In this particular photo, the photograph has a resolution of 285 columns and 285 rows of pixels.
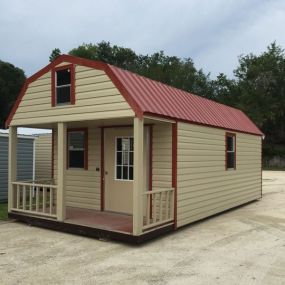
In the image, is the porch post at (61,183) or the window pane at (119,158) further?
the window pane at (119,158)

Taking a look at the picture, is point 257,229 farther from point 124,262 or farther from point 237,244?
point 124,262

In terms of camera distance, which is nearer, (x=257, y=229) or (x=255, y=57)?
(x=257, y=229)

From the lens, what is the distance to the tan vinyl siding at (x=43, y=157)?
17.8 m

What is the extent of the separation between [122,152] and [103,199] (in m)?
1.31

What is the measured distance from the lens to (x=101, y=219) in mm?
9094

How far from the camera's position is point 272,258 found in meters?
6.68

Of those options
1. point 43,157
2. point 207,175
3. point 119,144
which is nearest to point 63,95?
point 119,144

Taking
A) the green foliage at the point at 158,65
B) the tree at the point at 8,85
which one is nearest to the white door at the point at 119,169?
the tree at the point at 8,85

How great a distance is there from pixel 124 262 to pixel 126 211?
136 inches

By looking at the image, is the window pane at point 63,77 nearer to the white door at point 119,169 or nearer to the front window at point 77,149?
the white door at point 119,169

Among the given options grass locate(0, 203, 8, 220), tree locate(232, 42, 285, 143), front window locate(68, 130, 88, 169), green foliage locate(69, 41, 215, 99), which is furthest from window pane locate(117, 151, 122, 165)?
green foliage locate(69, 41, 215, 99)

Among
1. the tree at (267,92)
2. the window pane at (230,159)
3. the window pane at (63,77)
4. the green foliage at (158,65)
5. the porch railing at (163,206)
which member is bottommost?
the porch railing at (163,206)

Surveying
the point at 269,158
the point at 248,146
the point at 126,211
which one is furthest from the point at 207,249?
the point at 269,158

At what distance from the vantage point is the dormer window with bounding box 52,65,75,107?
891 cm
